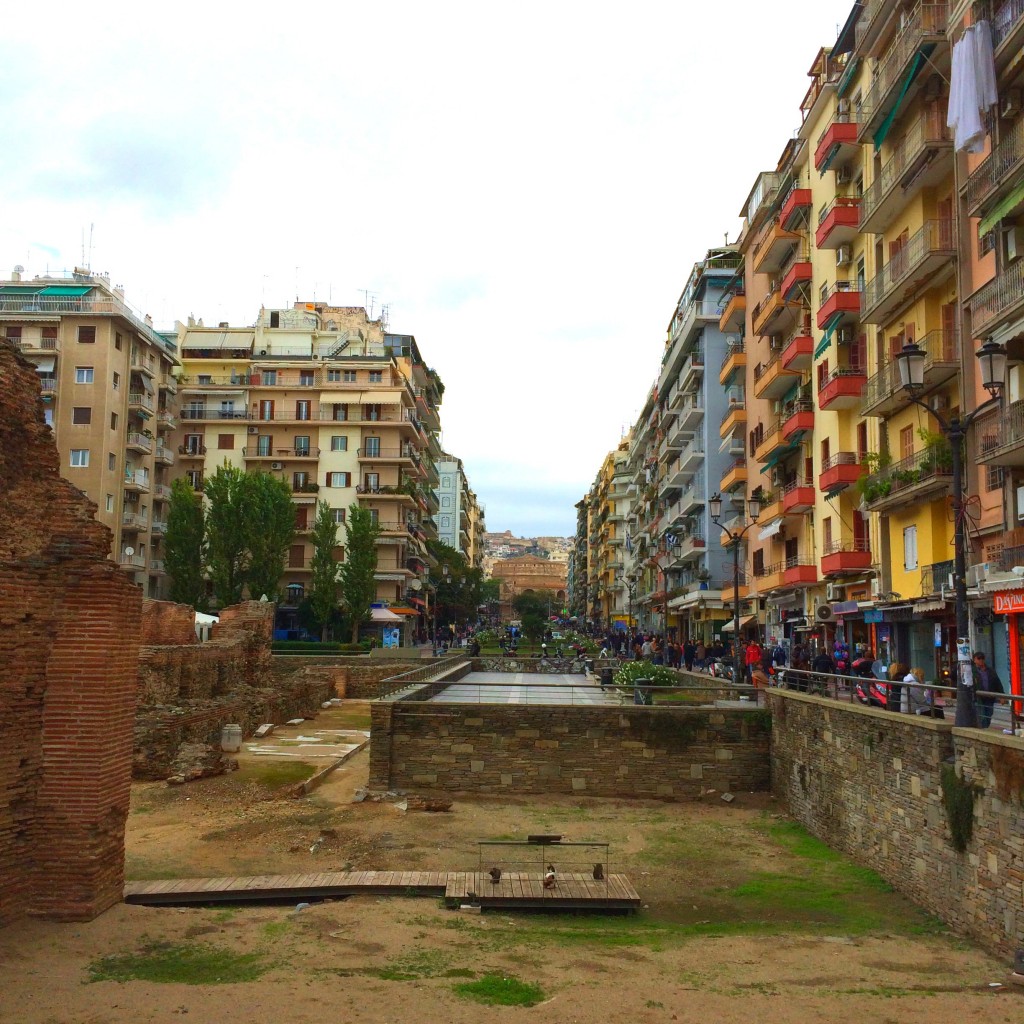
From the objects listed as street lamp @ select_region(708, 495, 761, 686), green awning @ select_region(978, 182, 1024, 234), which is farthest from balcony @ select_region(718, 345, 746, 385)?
green awning @ select_region(978, 182, 1024, 234)

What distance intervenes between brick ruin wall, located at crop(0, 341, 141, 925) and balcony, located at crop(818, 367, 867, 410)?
952 inches

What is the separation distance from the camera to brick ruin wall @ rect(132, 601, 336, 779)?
21391 millimetres

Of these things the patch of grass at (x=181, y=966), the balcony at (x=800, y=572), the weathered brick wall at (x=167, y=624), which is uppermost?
the balcony at (x=800, y=572)

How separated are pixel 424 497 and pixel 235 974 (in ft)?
227

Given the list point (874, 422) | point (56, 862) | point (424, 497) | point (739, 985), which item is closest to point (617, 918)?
point (739, 985)

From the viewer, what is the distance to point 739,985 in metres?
9.73

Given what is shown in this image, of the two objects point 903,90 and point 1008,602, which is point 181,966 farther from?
point 903,90

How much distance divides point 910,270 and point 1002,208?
3.99m

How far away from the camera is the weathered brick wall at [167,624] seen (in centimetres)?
3353

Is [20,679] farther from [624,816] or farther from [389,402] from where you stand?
[389,402]

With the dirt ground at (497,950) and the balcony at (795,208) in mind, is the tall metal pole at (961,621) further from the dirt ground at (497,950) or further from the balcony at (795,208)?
the balcony at (795,208)

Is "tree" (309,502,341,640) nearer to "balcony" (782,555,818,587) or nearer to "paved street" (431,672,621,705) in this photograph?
"balcony" (782,555,818,587)

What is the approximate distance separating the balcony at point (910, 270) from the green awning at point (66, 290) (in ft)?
147

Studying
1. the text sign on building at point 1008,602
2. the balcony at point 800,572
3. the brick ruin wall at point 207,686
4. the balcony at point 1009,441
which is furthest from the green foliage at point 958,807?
the balcony at point 800,572
